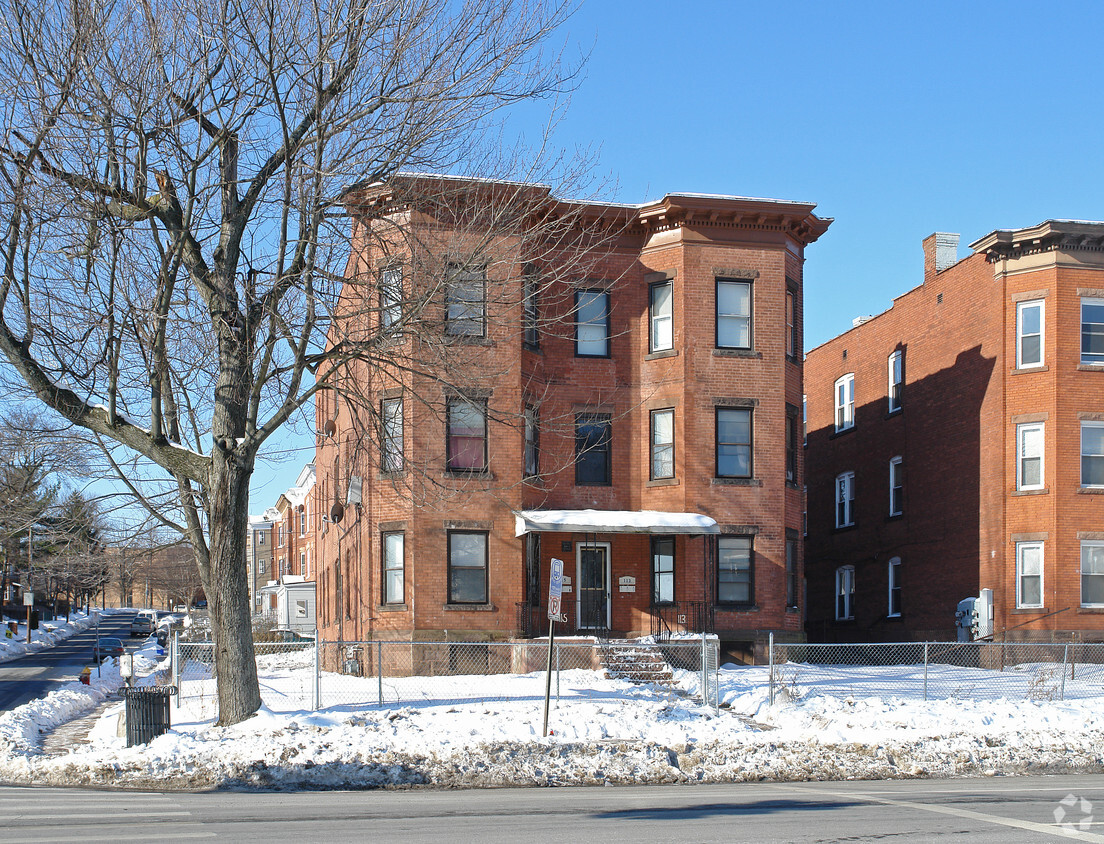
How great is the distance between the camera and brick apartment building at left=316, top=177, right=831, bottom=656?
26156 millimetres

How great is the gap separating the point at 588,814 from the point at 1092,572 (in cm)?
2119

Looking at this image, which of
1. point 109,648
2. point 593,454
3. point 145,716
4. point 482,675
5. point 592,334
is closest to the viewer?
point 145,716

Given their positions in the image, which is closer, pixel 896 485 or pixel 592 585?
pixel 592 585

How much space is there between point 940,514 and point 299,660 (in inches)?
798

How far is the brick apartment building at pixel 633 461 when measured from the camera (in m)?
26.2

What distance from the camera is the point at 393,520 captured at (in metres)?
26.5

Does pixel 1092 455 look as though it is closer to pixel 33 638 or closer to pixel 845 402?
pixel 845 402

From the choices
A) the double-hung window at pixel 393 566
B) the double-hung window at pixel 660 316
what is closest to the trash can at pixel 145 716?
the double-hung window at pixel 393 566

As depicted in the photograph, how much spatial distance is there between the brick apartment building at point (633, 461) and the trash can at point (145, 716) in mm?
9466

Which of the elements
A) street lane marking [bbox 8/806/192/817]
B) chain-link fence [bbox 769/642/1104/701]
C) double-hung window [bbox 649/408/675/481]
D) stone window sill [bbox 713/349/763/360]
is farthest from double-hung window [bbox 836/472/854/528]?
street lane marking [bbox 8/806/192/817]

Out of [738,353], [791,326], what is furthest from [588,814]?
[791,326]

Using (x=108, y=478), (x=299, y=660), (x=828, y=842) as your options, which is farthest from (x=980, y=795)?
(x=299, y=660)

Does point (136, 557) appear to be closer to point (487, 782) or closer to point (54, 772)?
point (54, 772)

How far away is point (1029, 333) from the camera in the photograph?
29.2m
